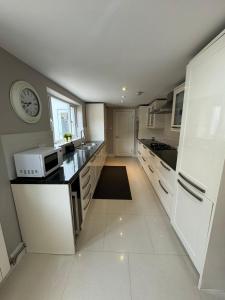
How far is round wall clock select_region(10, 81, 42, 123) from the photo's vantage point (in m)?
1.46

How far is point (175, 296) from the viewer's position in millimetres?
1192

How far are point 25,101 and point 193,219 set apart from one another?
2.21 meters

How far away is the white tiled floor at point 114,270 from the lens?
1.21 meters

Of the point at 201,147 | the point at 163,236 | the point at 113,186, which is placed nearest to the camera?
the point at 201,147

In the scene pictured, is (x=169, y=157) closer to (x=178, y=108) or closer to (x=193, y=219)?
(x=178, y=108)

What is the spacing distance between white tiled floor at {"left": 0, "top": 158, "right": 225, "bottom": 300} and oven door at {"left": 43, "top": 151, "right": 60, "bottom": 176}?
97 cm

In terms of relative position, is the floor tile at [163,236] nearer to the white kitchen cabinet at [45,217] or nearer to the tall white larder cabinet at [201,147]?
the tall white larder cabinet at [201,147]

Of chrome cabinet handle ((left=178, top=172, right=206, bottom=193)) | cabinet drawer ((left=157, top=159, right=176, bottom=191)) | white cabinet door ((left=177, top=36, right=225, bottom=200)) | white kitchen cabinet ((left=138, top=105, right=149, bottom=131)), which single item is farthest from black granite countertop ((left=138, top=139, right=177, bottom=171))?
white kitchen cabinet ((left=138, top=105, right=149, bottom=131))

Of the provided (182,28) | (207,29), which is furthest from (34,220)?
(207,29)

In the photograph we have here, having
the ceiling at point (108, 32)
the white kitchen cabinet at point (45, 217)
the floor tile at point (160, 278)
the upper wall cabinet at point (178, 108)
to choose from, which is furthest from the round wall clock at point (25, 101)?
the upper wall cabinet at point (178, 108)

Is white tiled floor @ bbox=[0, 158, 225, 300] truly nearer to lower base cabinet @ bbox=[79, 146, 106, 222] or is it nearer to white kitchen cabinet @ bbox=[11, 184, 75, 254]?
white kitchen cabinet @ bbox=[11, 184, 75, 254]

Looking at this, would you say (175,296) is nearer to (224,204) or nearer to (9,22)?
(224,204)

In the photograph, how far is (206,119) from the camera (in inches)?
45.3

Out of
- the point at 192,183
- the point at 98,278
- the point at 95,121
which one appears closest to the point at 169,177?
the point at 192,183
